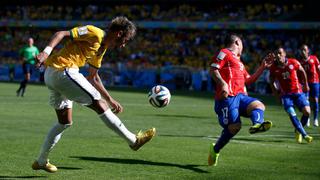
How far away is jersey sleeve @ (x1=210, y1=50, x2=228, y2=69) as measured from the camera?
1095 cm

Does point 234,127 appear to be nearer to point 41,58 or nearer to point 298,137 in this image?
point 41,58

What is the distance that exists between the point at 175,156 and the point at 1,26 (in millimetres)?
52964

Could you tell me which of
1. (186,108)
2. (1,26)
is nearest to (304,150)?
(186,108)

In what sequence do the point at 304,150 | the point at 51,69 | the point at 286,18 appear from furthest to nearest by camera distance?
the point at 286,18, the point at 304,150, the point at 51,69

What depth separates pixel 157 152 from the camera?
12172 mm

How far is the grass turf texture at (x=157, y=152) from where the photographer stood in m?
9.88

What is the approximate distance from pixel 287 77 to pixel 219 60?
512 centimetres

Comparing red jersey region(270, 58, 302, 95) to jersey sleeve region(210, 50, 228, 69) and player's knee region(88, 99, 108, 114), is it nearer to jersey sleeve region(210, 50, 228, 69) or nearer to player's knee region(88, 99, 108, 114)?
jersey sleeve region(210, 50, 228, 69)

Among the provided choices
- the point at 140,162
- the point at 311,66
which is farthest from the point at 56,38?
the point at 311,66

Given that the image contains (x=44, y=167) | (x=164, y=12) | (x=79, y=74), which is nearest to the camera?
(x=79, y=74)

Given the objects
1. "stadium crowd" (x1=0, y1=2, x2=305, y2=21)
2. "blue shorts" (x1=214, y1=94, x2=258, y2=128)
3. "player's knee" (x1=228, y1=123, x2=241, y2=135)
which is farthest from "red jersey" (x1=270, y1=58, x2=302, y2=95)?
"stadium crowd" (x1=0, y1=2, x2=305, y2=21)

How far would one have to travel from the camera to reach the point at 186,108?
971 inches

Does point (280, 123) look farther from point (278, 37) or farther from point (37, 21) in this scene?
point (37, 21)

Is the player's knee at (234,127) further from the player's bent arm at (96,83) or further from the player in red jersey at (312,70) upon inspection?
the player in red jersey at (312,70)
